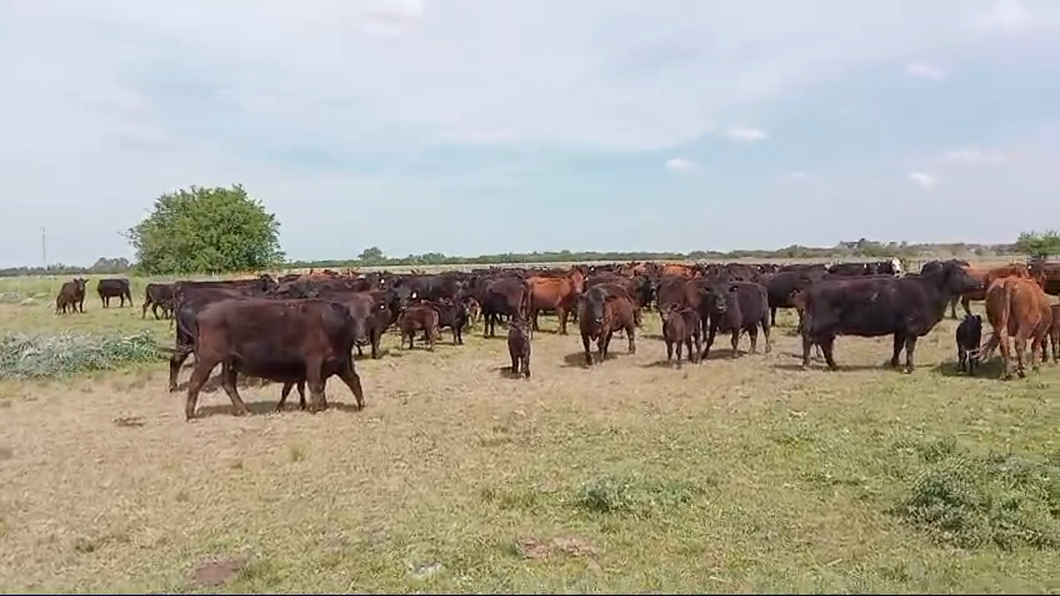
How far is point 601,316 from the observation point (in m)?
17.8

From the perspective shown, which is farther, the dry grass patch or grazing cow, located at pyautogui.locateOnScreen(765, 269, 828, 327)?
grazing cow, located at pyautogui.locateOnScreen(765, 269, 828, 327)

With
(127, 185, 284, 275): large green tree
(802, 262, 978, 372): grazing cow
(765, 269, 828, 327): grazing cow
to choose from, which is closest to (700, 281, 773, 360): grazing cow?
(802, 262, 978, 372): grazing cow

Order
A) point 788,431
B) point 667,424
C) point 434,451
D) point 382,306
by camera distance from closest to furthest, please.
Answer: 1. point 434,451
2. point 788,431
3. point 667,424
4. point 382,306

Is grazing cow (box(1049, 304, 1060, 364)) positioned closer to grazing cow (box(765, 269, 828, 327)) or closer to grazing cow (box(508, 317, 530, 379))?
grazing cow (box(765, 269, 828, 327))

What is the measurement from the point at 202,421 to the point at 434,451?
389 cm

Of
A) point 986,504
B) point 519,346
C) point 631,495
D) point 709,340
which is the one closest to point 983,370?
point 709,340

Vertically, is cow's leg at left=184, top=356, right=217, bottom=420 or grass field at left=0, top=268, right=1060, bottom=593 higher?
cow's leg at left=184, top=356, right=217, bottom=420

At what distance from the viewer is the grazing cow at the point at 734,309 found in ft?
58.6

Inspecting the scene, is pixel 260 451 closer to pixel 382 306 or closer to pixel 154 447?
pixel 154 447

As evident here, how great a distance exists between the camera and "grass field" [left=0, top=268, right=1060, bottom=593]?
19.5ft

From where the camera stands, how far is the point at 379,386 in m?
15.2

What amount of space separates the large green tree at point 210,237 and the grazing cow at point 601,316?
42.6 metres

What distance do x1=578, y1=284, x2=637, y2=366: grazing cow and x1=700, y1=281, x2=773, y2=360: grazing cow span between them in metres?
1.66

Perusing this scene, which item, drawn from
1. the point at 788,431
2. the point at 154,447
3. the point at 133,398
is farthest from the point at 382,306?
the point at 788,431
